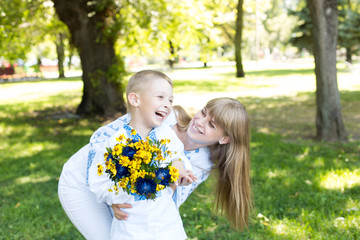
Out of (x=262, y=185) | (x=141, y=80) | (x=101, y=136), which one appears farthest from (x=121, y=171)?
(x=262, y=185)

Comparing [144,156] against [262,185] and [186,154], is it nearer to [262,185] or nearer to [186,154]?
[186,154]

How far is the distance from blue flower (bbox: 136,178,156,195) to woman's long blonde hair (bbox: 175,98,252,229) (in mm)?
871

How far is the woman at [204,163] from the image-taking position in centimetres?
235

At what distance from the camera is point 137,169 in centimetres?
174

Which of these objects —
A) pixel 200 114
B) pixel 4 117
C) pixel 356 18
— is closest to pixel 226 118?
pixel 200 114

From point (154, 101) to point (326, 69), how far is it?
17.2ft

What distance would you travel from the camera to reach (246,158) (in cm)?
254

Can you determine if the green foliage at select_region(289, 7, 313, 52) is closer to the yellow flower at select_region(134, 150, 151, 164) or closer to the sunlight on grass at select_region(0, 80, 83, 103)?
the sunlight on grass at select_region(0, 80, 83, 103)

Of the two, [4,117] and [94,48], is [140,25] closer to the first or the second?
[94,48]

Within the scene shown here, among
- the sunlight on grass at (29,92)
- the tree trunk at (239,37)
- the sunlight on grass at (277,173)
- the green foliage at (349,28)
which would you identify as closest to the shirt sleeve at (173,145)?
the sunlight on grass at (277,173)

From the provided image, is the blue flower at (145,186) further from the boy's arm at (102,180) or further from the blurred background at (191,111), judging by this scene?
the blurred background at (191,111)

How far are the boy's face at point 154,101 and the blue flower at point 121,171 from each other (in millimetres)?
427

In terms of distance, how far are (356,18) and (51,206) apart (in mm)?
26338

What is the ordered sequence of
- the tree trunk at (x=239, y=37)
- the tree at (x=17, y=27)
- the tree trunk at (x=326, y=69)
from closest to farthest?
the tree trunk at (x=326, y=69) < the tree at (x=17, y=27) < the tree trunk at (x=239, y=37)
